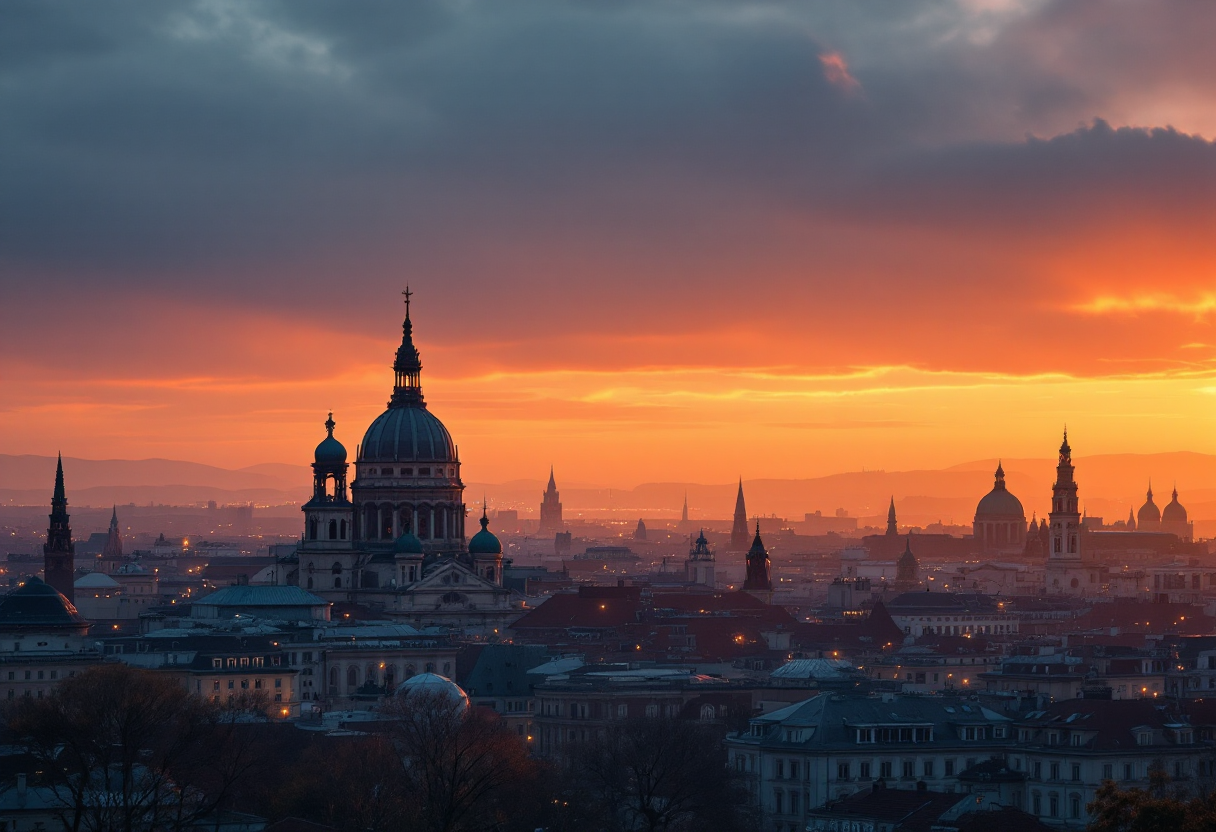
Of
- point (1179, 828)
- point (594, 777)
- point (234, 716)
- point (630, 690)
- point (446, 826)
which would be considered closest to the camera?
point (1179, 828)

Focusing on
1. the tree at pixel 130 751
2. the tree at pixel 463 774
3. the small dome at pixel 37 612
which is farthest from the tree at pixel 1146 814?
the small dome at pixel 37 612

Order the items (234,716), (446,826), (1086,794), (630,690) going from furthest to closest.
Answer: (630,690), (234,716), (1086,794), (446,826)

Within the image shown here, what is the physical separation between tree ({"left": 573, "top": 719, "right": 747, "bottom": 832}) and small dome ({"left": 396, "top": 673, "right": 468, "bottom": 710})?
19.7 metres

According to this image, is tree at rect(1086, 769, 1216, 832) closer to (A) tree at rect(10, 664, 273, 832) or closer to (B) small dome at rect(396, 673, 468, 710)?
(A) tree at rect(10, 664, 273, 832)

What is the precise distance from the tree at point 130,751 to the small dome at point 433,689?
2364cm

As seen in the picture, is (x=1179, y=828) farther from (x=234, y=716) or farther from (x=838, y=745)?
(x=234, y=716)

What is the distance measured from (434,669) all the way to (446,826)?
271ft

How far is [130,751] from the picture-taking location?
367 ft

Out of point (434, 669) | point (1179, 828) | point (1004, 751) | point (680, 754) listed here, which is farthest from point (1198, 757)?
point (434, 669)

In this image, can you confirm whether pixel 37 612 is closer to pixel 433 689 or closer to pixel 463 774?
pixel 433 689

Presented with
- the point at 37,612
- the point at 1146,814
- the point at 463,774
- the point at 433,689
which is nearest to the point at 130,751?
the point at 463,774

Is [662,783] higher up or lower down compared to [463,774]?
lower down

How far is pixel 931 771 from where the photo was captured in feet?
407

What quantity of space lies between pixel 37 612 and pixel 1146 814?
11086 cm
